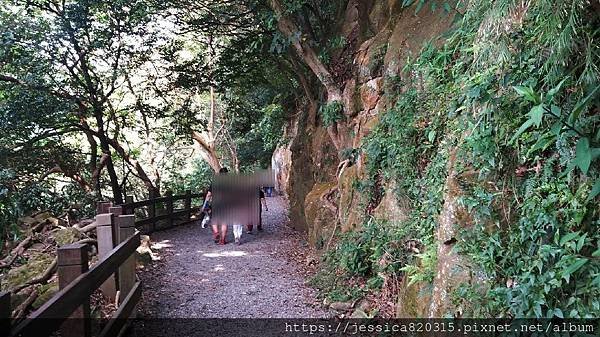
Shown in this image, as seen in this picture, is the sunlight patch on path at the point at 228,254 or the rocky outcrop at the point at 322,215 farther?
the sunlight patch on path at the point at 228,254

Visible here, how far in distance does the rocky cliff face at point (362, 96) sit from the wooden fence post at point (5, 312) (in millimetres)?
3354

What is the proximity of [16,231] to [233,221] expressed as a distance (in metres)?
5.98

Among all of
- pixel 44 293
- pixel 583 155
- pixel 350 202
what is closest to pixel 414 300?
pixel 583 155

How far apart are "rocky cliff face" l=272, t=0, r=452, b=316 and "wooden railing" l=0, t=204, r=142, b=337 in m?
2.97

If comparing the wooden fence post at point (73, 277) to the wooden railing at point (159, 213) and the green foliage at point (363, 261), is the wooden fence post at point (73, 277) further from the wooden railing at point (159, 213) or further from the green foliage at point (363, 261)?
the wooden railing at point (159, 213)

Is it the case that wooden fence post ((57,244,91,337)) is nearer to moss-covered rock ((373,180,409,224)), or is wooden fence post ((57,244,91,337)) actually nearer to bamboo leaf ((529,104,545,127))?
bamboo leaf ((529,104,545,127))

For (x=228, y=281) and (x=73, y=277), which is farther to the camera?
(x=228, y=281)

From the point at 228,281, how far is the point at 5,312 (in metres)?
5.45

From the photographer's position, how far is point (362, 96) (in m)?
8.68

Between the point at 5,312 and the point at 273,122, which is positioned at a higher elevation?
the point at 273,122

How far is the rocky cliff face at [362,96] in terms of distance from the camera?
696 centimetres

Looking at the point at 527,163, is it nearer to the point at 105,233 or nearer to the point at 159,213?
the point at 105,233

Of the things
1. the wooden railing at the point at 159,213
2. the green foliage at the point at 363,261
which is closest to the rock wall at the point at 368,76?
the green foliage at the point at 363,261

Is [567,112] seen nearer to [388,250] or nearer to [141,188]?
[388,250]
